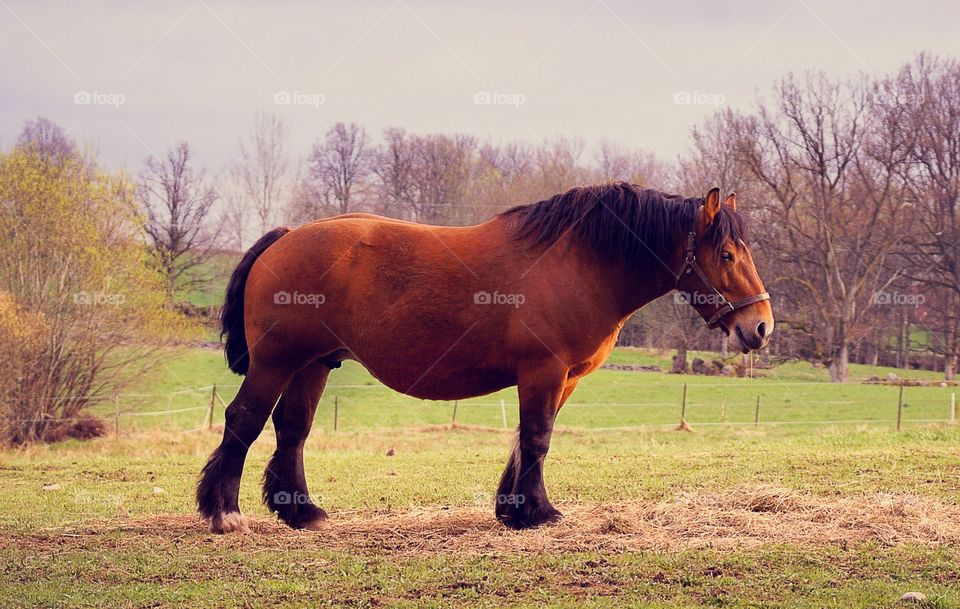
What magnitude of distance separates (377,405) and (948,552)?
1061 inches

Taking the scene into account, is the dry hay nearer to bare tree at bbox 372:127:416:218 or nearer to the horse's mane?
the horse's mane

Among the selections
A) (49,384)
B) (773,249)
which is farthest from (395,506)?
(773,249)

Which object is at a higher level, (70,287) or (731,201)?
(731,201)

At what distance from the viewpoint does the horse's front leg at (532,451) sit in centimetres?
695

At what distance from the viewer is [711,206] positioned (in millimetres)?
6898

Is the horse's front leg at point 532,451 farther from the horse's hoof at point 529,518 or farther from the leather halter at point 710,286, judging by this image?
the leather halter at point 710,286

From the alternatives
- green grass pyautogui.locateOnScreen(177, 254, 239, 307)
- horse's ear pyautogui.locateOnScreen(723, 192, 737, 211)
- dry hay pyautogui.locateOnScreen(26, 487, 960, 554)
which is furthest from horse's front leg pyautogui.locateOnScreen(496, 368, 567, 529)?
green grass pyautogui.locateOnScreen(177, 254, 239, 307)

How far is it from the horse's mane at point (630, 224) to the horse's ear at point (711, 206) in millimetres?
45

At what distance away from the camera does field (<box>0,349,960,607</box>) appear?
527cm

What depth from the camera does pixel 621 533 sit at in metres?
6.78

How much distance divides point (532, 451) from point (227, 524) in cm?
256

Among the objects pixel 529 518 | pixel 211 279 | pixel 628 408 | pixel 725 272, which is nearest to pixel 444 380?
pixel 529 518

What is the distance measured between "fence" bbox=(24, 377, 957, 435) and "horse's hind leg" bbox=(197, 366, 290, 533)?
16264 mm

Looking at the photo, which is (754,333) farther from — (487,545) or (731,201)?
(487,545)
